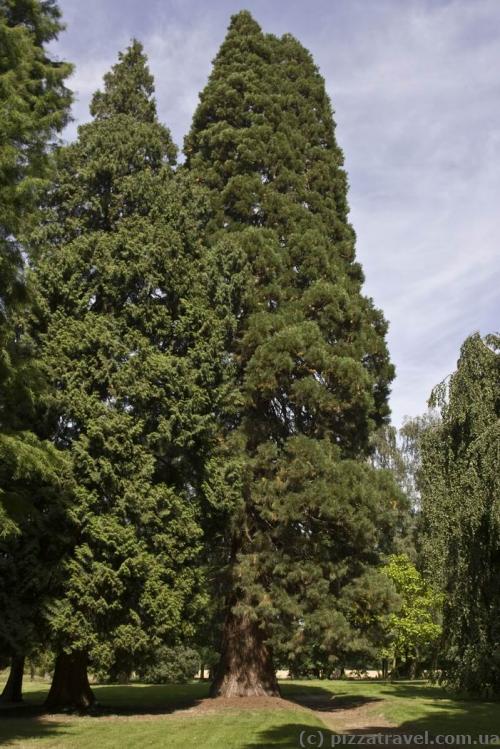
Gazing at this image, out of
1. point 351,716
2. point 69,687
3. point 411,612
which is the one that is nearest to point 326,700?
point 351,716

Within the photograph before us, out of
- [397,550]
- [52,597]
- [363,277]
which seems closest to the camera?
[52,597]

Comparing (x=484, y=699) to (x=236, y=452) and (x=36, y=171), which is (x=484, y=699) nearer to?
(x=236, y=452)

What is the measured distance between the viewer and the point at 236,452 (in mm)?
17656

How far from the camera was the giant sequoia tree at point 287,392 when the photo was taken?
16625 mm

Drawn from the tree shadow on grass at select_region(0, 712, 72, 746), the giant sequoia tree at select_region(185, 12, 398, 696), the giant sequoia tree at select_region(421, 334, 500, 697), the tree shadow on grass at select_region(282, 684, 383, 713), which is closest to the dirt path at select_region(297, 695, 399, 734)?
the tree shadow on grass at select_region(282, 684, 383, 713)

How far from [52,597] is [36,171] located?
8062 millimetres

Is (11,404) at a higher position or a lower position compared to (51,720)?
higher

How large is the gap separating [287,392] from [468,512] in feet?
22.5

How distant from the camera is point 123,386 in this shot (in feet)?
48.3

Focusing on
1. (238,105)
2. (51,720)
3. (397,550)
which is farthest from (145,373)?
(397,550)

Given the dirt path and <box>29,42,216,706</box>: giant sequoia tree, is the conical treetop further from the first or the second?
the dirt path

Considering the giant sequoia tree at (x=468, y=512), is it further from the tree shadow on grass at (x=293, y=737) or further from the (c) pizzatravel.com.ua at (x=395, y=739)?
the tree shadow on grass at (x=293, y=737)

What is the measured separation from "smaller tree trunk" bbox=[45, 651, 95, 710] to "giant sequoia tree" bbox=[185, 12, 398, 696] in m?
3.64

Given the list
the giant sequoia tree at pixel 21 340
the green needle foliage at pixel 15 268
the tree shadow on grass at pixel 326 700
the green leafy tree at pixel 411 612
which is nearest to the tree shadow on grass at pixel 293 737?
the giant sequoia tree at pixel 21 340
